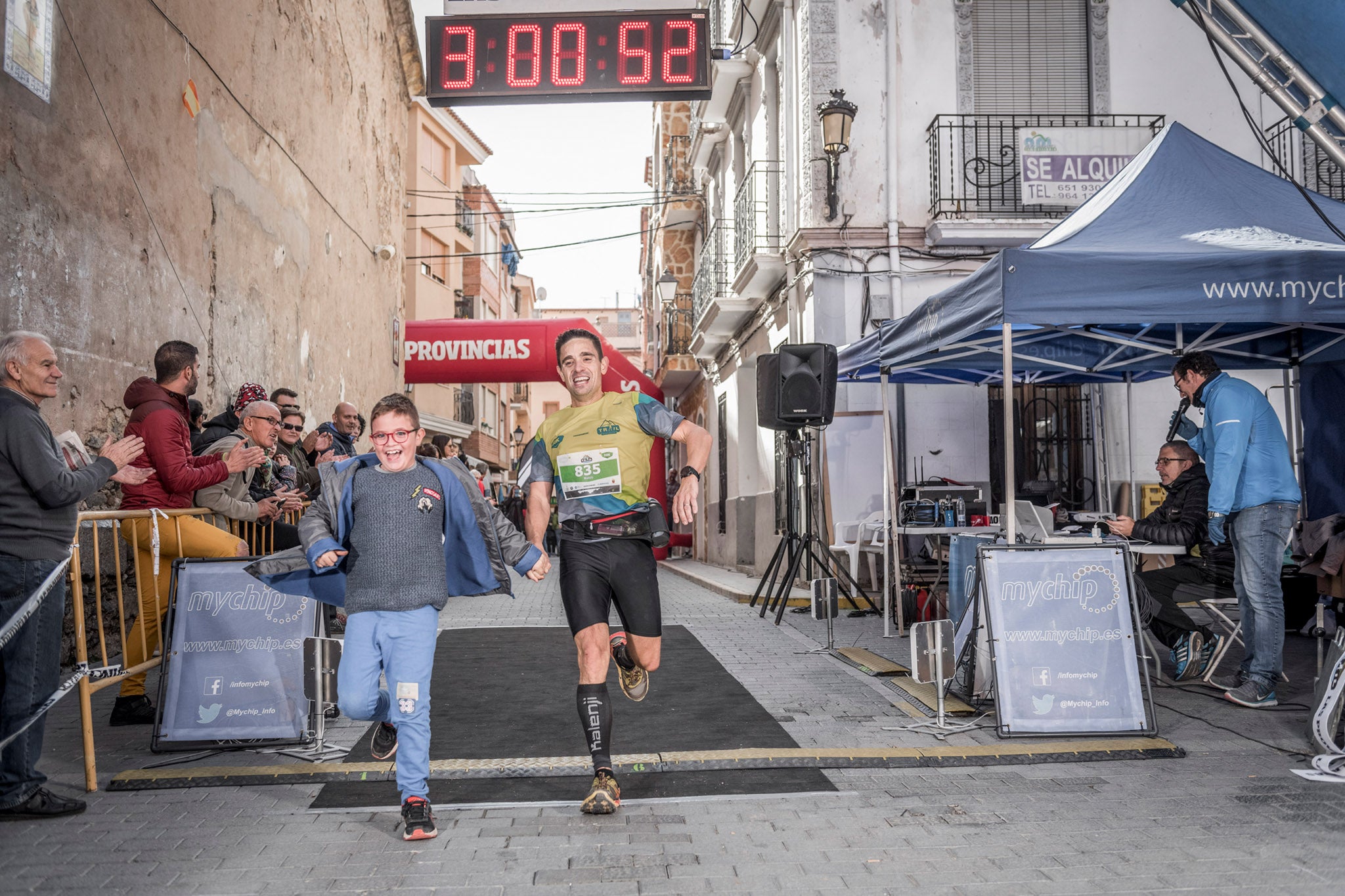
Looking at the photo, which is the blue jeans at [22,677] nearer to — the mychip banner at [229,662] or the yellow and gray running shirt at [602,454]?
the mychip banner at [229,662]

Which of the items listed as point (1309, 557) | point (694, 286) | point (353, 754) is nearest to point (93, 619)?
point (353, 754)

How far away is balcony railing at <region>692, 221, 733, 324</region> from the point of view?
765 inches

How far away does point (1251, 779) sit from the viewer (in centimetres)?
496

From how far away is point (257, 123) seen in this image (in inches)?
482

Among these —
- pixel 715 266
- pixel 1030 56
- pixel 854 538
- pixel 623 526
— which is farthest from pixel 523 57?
pixel 715 266

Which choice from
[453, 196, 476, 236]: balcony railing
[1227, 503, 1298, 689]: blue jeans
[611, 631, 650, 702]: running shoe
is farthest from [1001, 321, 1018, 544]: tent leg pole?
[453, 196, 476, 236]: balcony railing

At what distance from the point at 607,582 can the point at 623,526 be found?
0.83 feet

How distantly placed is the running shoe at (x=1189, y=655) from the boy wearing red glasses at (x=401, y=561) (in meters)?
4.72

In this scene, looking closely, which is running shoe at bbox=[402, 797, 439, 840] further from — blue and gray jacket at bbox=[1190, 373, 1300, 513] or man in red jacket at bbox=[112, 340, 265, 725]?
blue and gray jacket at bbox=[1190, 373, 1300, 513]

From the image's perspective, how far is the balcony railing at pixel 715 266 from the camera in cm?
1944

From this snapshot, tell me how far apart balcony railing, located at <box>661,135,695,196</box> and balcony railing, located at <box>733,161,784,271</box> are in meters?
11.0

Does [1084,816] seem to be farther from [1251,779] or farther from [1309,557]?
[1309,557]

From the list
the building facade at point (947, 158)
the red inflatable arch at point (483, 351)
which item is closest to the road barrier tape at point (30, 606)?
the building facade at point (947, 158)

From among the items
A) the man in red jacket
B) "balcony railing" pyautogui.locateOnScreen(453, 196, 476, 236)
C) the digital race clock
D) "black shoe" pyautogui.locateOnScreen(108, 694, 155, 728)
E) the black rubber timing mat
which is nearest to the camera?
the black rubber timing mat
